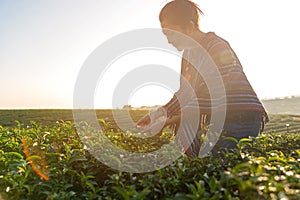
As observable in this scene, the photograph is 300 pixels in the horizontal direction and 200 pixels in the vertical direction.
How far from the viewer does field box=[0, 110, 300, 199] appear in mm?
1793

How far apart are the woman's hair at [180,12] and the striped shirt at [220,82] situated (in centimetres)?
25

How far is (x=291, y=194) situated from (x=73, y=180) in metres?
1.60

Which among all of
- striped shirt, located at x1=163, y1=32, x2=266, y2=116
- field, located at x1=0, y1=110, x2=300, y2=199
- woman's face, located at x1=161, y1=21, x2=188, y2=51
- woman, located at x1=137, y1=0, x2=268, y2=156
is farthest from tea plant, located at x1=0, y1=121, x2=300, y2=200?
woman's face, located at x1=161, y1=21, x2=188, y2=51

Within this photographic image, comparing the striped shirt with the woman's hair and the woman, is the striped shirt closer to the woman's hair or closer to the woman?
the woman

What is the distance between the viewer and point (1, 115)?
10.2 meters

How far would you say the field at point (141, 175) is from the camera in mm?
1793

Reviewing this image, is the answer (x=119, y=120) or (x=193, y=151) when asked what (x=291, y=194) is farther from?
(x=119, y=120)

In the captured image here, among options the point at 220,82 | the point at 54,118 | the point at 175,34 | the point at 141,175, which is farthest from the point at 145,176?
the point at 54,118

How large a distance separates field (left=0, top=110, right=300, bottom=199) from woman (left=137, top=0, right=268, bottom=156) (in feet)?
1.06

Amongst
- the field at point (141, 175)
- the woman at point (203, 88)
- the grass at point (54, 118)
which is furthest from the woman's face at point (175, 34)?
the grass at point (54, 118)

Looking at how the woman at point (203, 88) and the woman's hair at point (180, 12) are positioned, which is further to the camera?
the woman's hair at point (180, 12)

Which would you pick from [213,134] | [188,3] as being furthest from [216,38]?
[213,134]

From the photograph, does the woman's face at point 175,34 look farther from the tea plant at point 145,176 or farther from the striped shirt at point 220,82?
the tea plant at point 145,176

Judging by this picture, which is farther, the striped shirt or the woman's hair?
the woman's hair
